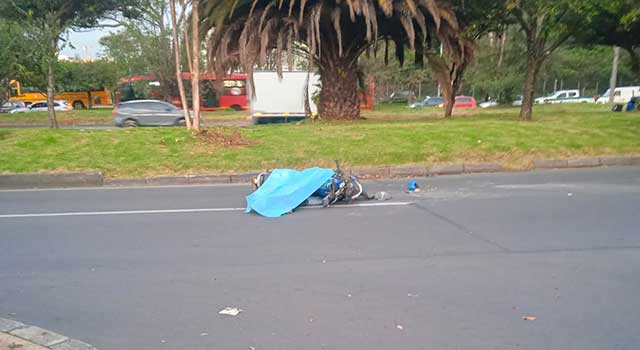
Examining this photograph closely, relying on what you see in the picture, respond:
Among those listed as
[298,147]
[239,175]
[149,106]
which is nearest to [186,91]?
[149,106]

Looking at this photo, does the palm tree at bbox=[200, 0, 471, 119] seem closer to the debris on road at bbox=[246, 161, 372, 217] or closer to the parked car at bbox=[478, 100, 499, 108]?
the debris on road at bbox=[246, 161, 372, 217]

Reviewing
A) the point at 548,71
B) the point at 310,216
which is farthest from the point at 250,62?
the point at 548,71

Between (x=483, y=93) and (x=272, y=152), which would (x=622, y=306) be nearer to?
(x=272, y=152)

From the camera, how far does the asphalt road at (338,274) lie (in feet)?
12.2

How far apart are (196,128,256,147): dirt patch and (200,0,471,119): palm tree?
263 centimetres

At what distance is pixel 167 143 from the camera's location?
41.5ft

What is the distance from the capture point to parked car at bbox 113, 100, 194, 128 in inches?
939

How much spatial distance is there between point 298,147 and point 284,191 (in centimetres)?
509

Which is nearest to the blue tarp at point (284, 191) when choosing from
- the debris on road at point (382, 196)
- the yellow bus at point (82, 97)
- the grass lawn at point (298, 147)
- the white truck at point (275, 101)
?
the debris on road at point (382, 196)

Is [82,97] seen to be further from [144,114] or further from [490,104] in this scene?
[490,104]

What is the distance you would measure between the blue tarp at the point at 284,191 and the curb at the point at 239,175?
120 inches

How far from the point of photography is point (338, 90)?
17562 millimetres

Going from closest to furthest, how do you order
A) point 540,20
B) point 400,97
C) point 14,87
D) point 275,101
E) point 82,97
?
point 540,20
point 14,87
point 275,101
point 82,97
point 400,97

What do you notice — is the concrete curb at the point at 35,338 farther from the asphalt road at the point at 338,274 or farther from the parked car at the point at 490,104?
the parked car at the point at 490,104
